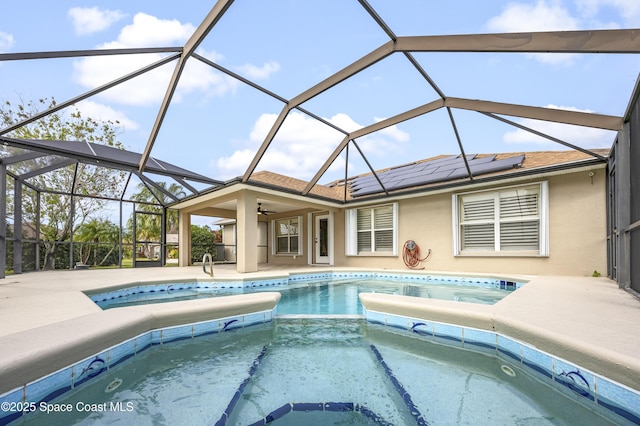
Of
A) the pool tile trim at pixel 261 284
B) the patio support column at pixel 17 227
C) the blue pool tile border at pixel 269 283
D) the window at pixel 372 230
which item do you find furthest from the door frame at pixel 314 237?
the patio support column at pixel 17 227

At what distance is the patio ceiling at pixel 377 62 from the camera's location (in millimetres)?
3535

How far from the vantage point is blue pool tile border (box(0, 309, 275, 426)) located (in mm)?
1906

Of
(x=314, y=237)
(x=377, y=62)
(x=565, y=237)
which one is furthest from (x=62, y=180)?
(x=565, y=237)

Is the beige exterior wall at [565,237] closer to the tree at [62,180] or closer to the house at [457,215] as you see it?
the house at [457,215]

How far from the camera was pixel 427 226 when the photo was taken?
9430 mm

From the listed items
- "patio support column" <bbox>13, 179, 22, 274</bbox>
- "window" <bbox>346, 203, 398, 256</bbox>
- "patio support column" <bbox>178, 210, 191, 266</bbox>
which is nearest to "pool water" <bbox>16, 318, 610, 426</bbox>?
"window" <bbox>346, 203, 398, 256</bbox>

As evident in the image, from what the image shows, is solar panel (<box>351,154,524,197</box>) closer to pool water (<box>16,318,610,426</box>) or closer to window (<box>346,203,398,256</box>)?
window (<box>346,203,398,256</box>)

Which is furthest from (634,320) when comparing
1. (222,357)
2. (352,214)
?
(352,214)

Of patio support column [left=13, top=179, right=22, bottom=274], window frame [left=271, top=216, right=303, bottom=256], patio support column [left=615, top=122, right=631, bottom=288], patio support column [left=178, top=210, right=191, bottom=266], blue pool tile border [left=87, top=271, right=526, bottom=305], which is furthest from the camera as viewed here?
window frame [left=271, top=216, right=303, bottom=256]

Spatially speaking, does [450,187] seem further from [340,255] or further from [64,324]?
[64,324]

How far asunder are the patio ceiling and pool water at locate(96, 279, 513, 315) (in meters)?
3.05

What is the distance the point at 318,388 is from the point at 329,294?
4349mm

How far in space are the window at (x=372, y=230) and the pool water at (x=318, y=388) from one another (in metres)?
7.23

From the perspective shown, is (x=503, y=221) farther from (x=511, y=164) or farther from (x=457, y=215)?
(x=511, y=164)
